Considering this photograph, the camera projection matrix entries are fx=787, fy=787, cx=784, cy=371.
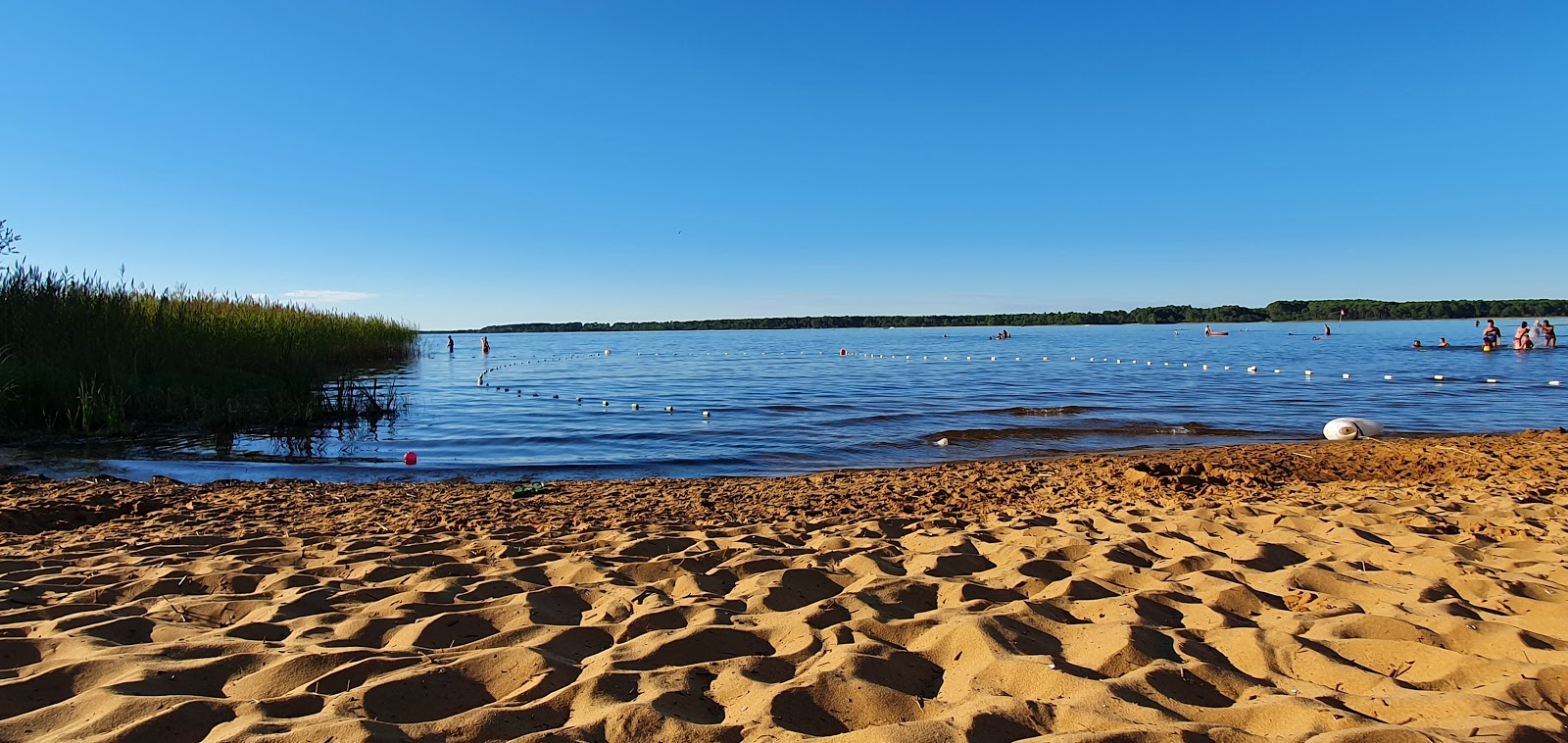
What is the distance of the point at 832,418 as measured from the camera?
1711cm

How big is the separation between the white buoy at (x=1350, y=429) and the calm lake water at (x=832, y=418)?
106 cm

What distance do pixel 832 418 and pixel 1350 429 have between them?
30.1 feet

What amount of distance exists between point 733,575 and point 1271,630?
2672 mm

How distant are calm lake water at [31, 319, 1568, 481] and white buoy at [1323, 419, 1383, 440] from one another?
1.06 metres

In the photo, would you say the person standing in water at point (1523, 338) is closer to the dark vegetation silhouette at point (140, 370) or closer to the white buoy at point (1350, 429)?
the white buoy at point (1350, 429)

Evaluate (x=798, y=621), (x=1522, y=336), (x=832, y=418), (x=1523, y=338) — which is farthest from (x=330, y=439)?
(x=1523, y=338)

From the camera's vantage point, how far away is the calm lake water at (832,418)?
11297mm

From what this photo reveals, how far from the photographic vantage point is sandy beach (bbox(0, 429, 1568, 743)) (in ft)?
8.51

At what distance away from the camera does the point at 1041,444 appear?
13422 mm

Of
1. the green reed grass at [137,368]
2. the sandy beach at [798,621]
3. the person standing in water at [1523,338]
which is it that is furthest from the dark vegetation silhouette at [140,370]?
the person standing in water at [1523,338]

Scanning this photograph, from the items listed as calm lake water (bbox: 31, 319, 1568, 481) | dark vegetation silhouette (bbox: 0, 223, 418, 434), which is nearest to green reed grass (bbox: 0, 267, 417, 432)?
dark vegetation silhouette (bbox: 0, 223, 418, 434)

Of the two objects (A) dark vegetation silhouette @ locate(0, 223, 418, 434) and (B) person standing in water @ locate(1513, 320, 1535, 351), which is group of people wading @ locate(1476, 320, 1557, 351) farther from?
(A) dark vegetation silhouette @ locate(0, 223, 418, 434)

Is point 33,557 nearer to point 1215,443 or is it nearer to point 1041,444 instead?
point 1041,444

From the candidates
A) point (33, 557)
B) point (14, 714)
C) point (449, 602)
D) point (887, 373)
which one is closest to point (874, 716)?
point (449, 602)
